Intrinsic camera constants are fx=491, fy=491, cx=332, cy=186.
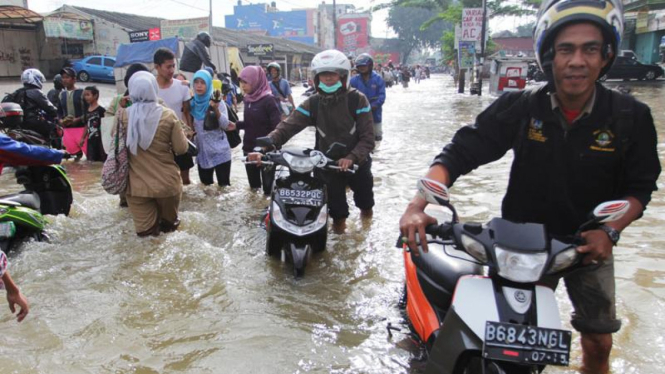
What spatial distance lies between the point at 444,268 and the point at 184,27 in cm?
2665

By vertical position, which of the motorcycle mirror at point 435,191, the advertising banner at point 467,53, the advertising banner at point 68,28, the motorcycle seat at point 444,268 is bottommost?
the motorcycle seat at point 444,268

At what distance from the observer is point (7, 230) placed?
386cm

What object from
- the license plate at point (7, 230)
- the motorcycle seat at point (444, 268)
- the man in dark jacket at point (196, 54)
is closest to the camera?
the motorcycle seat at point (444, 268)

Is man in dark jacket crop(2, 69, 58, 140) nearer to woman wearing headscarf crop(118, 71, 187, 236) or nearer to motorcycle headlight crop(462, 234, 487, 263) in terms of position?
woman wearing headscarf crop(118, 71, 187, 236)

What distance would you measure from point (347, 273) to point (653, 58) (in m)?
32.0

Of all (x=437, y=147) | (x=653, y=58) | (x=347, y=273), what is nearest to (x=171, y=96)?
(x=347, y=273)

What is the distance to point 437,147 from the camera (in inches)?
388

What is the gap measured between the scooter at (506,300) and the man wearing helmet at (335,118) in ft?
8.30

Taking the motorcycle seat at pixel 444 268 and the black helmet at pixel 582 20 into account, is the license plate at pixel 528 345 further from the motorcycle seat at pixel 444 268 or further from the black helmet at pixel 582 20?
the black helmet at pixel 582 20

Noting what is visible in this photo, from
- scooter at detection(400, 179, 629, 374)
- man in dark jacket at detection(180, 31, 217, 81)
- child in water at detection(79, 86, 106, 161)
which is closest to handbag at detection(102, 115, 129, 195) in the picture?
scooter at detection(400, 179, 629, 374)

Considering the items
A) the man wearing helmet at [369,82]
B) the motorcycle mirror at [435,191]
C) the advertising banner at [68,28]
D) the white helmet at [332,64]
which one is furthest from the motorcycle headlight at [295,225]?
the advertising banner at [68,28]

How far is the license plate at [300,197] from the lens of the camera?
3.94m

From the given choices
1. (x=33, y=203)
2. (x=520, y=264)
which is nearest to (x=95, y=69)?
(x=33, y=203)

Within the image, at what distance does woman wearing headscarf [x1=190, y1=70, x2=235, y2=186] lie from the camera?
5.88 metres
